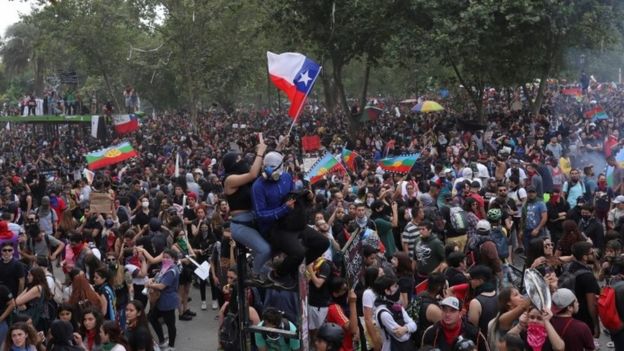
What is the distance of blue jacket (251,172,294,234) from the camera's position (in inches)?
224

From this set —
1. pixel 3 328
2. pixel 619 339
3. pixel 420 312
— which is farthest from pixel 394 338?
pixel 3 328

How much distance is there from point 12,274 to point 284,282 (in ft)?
14.9

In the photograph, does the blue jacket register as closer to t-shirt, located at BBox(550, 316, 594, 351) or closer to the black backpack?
the black backpack

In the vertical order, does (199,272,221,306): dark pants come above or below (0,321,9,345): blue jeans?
below

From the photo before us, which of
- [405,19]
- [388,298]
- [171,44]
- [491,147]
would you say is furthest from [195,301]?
[171,44]

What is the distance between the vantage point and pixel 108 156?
60.2 ft

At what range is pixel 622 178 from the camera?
1412 centimetres

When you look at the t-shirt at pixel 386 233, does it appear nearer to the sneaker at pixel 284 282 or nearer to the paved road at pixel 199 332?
the paved road at pixel 199 332

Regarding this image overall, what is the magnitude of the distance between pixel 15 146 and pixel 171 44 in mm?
9820

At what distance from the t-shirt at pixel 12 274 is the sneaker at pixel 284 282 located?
14.5 ft

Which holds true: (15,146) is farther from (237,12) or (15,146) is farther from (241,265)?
(241,265)

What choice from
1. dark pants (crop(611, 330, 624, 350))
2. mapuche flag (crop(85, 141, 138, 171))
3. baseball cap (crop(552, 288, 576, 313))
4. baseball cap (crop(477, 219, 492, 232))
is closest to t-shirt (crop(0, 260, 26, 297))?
baseball cap (crop(477, 219, 492, 232))

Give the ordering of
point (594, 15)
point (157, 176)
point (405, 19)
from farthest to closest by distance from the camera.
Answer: point (405, 19), point (594, 15), point (157, 176)

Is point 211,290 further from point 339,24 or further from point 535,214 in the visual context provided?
point 339,24
